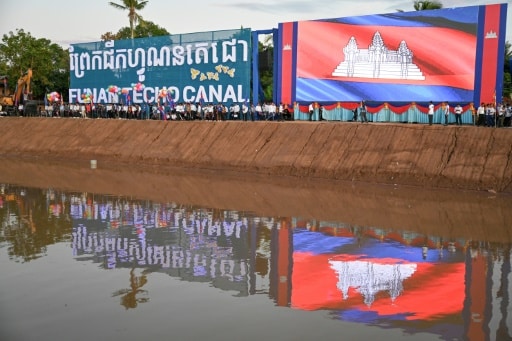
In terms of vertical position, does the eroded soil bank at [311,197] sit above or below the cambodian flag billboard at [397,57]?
below

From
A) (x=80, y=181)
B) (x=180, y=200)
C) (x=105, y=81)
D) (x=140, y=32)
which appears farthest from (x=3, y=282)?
(x=140, y=32)

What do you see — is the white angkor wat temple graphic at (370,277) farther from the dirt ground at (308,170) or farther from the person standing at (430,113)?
the person standing at (430,113)

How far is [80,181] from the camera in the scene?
27.7 metres

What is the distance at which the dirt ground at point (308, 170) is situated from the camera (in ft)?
64.8

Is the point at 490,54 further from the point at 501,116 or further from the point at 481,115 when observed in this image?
the point at 501,116

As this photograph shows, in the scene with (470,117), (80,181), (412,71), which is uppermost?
(412,71)

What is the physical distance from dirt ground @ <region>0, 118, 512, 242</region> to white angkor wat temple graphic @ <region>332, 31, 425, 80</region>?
4.41m

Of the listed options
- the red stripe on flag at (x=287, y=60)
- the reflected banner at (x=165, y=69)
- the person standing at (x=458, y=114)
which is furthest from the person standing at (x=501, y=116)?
the reflected banner at (x=165, y=69)

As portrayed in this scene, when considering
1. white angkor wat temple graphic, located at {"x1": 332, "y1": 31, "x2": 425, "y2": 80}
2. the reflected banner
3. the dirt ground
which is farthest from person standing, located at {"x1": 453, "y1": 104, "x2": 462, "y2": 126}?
the reflected banner

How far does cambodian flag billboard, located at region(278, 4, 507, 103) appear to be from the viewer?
99.5ft

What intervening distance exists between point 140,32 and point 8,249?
57932mm

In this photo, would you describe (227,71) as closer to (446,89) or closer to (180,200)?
(446,89)

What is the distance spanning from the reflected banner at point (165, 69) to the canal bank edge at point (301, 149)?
3.97 metres

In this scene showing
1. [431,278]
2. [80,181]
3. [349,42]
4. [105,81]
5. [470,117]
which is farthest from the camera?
[105,81]
